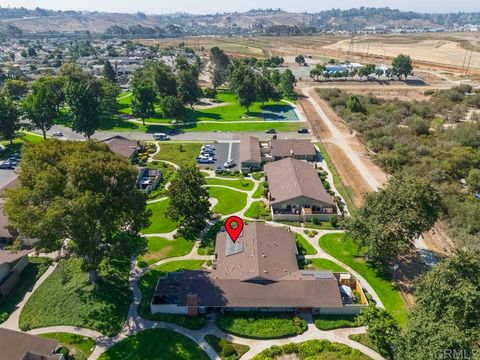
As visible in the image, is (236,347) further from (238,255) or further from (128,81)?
(128,81)

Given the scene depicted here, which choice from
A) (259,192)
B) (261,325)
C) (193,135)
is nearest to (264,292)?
(261,325)

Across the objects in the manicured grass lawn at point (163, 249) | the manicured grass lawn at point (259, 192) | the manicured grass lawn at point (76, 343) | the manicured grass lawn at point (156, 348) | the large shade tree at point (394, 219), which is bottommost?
the manicured grass lawn at point (76, 343)

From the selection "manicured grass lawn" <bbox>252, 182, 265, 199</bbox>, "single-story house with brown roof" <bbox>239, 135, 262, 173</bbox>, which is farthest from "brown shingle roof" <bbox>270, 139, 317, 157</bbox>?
"manicured grass lawn" <bbox>252, 182, 265, 199</bbox>

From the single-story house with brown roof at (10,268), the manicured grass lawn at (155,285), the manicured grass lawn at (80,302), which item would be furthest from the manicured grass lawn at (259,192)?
the single-story house with brown roof at (10,268)

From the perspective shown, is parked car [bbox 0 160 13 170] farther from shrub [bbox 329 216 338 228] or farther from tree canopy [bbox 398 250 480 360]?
tree canopy [bbox 398 250 480 360]

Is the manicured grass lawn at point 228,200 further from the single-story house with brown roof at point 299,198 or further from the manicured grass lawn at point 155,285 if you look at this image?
A: the manicured grass lawn at point 155,285

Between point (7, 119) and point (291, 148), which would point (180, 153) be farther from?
point (7, 119)
